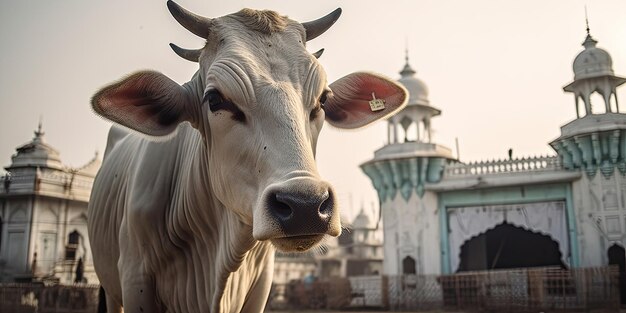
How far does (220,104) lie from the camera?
7.17 feet

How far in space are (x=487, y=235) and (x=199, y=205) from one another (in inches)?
839

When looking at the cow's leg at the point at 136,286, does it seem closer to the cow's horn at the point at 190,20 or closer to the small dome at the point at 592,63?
the cow's horn at the point at 190,20

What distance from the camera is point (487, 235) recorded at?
22234 millimetres

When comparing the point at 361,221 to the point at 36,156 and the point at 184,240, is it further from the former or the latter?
the point at 184,240

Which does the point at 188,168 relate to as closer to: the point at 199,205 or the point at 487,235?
the point at 199,205

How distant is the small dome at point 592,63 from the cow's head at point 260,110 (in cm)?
1759

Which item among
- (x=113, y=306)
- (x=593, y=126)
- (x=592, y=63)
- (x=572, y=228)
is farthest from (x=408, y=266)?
(x=113, y=306)

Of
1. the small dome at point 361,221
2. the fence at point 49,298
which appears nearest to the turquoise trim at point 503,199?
the fence at point 49,298

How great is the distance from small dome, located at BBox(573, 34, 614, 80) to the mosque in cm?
3

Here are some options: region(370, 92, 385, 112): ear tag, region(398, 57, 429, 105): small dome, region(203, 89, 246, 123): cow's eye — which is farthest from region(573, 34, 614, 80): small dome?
region(203, 89, 246, 123): cow's eye

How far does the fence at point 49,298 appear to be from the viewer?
649 inches

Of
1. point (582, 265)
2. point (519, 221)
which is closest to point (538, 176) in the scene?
point (519, 221)

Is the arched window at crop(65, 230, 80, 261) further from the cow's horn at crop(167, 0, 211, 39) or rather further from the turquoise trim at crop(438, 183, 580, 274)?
the cow's horn at crop(167, 0, 211, 39)

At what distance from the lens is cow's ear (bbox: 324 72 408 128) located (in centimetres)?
273
